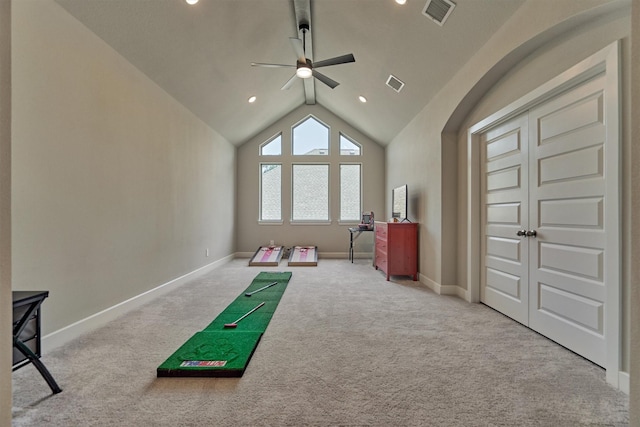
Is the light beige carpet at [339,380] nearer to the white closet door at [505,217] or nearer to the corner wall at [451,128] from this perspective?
the white closet door at [505,217]

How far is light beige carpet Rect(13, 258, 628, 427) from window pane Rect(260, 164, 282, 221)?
15.2ft

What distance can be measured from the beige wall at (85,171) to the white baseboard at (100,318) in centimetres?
5

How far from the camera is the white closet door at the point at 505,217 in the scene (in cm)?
286

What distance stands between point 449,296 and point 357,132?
492cm

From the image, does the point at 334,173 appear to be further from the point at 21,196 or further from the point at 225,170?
the point at 21,196

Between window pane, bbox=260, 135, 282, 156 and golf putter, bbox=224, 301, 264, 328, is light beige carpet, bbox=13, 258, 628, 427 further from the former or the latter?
window pane, bbox=260, 135, 282, 156

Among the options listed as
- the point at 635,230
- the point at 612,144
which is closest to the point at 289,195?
the point at 612,144

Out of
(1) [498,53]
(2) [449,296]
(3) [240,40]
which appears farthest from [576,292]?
(3) [240,40]

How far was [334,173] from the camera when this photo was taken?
7621 millimetres

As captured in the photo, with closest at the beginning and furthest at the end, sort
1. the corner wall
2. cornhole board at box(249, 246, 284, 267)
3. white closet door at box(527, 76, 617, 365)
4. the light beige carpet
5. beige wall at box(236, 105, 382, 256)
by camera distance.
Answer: the light beige carpet < white closet door at box(527, 76, 617, 365) < the corner wall < cornhole board at box(249, 246, 284, 267) < beige wall at box(236, 105, 382, 256)

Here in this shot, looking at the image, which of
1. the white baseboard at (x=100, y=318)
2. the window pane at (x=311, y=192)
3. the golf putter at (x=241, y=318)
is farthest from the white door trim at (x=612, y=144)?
the window pane at (x=311, y=192)

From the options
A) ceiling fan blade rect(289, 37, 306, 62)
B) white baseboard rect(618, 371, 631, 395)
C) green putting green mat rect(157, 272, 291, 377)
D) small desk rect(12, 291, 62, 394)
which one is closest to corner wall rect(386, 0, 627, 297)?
ceiling fan blade rect(289, 37, 306, 62)

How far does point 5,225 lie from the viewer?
1.07 m

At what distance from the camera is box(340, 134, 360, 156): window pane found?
25.1ft
